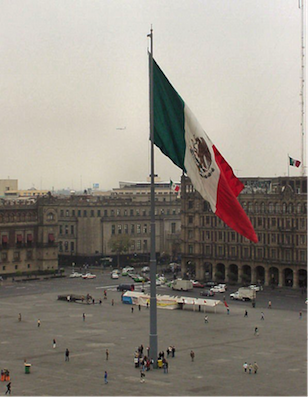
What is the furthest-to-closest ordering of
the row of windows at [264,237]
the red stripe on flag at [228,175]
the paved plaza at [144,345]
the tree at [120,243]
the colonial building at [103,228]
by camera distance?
the colonial building at [103,228], the tree at [120,243], the row of windows at [264,237], the paved plaza at [144,345], the red stripe on flag at [228,175]

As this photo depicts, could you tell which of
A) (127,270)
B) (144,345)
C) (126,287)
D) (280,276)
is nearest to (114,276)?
(127,270)

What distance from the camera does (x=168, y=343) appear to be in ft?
250

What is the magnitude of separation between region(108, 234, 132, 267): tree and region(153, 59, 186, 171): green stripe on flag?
111 m

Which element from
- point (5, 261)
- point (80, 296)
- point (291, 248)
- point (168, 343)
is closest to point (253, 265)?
point (291, 248)

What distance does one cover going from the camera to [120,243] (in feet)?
529

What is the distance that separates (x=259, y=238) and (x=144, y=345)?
186 feet

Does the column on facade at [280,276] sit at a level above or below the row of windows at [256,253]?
below

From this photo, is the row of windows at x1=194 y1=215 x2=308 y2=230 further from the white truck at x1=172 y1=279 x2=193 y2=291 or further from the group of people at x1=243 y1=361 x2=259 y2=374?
the group of people at x1=243 y1=361 x2=259 y2=374

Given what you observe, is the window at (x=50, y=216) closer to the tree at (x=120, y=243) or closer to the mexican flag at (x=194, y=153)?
the tree at (x=120, y=243)

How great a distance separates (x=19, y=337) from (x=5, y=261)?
62568mm

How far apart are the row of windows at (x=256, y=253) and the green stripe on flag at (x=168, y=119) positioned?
76758 millimetres

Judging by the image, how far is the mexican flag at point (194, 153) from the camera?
150 feet

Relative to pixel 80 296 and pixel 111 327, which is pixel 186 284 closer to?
pixel 80 296

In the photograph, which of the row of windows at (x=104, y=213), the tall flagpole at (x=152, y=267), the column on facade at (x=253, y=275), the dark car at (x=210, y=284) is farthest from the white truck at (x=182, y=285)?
the tall flagpole at (x=152, y=267)
